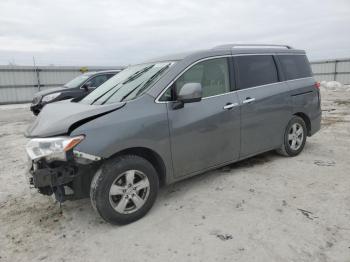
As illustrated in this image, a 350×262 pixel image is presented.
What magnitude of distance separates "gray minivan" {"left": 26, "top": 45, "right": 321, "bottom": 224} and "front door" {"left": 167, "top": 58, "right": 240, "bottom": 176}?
13 mm

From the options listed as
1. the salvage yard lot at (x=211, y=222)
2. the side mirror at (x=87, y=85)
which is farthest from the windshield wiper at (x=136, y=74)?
the side mirror at (x=87, y=85)

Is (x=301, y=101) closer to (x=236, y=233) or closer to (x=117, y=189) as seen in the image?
(x=236, y=233)

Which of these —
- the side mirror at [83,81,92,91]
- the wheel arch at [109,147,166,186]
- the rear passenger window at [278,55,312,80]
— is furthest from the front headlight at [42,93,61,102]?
the rear passenger window at [278,55,312,80]

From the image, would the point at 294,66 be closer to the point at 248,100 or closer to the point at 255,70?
the point at 255,70

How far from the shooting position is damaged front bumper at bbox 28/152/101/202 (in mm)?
2664

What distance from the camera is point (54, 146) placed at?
267 cm

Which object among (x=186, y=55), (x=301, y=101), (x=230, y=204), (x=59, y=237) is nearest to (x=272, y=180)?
(x=230, y=204)

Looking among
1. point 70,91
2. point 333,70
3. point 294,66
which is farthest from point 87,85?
point 333,70

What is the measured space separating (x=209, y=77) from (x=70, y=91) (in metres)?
6.72

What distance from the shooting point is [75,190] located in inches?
112

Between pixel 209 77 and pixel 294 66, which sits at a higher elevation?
pixel 294 66

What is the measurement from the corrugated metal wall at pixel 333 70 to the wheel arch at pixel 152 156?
2408 cm

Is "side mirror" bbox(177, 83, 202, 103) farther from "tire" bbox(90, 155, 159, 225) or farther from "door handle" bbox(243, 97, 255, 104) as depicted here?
"door handle" bbox(243, 97, 255, 104)

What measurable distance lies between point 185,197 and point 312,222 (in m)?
1.45
